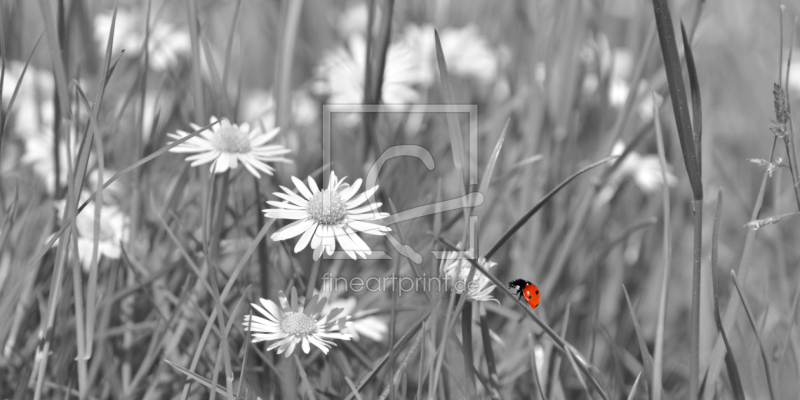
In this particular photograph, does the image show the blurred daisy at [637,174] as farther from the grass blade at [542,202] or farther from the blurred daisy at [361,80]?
the grass blade at [542,202]

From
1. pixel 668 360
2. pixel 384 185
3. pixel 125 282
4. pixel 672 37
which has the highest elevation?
pixel 672 37

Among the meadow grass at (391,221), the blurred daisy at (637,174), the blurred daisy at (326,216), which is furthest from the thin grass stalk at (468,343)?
the blurred daisy at (637,174)

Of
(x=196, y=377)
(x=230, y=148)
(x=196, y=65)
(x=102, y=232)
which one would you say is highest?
(x=196, y=65)

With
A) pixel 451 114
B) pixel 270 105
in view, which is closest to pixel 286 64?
pixel 270 105

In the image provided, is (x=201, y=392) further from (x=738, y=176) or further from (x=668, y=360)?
(x=738, y=176)

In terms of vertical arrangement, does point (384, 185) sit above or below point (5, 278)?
above

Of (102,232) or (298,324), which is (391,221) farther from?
(102,232)

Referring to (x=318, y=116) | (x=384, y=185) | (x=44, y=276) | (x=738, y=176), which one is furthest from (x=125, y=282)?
(x=738, y=176)
